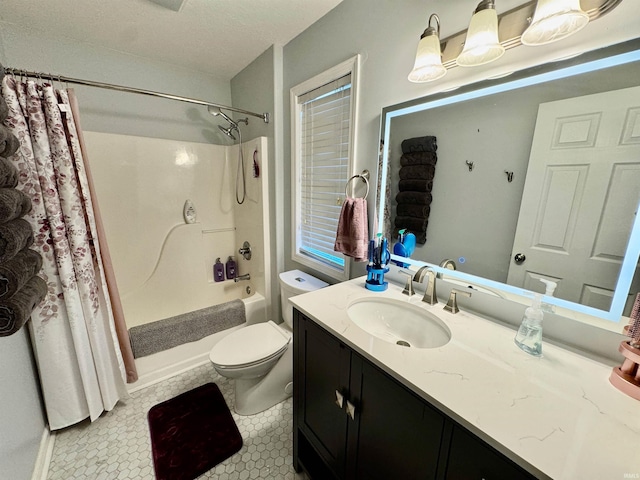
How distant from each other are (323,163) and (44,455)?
212 cm

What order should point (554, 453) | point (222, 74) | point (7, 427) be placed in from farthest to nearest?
1. point (222, 74)
2. point (7, 427)
3. point (554, 453)

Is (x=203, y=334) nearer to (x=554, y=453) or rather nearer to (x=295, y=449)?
(x=295, y=449)

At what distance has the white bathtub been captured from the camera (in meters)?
1.68

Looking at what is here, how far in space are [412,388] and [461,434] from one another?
0.41ft

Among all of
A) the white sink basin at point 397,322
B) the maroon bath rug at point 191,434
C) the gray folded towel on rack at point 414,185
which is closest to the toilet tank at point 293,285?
the white sink basin at point 397,322

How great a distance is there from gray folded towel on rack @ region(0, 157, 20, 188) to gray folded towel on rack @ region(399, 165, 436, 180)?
142cm

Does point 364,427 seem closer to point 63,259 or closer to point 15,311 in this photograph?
point 15,311

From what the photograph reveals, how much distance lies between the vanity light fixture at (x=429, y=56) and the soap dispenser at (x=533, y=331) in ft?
2.84

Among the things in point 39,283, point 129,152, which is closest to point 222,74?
point 129,152

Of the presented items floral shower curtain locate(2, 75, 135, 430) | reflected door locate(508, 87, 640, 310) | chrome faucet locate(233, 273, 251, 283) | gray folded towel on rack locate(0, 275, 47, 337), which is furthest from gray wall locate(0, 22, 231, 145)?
reflected door locate(508, 87, 640, 310)

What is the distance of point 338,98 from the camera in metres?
1.47

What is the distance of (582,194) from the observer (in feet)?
2.43

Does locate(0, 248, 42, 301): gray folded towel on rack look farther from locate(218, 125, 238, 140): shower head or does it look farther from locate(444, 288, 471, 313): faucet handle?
locate(218, 125, 238, 140): shower head

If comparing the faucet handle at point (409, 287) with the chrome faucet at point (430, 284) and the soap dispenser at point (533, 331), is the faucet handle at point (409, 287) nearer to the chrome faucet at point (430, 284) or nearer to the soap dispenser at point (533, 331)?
the chrome faucet at point (430, 284)
